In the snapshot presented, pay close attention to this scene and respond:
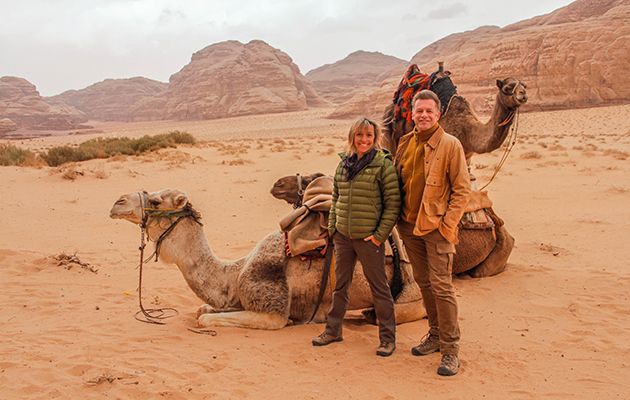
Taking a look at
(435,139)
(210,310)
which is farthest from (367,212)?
(210,310)

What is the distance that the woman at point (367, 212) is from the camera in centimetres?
446

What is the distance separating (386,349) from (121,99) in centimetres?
16531

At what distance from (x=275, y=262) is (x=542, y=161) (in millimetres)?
18173

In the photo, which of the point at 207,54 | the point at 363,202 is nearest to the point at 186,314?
the point at 363,202

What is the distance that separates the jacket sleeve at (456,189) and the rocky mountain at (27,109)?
9553 cm

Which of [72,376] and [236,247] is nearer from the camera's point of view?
[72,376]

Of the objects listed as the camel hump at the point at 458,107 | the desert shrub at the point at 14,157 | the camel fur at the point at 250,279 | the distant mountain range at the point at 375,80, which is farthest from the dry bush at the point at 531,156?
the distant mountain range at the point at 375,80

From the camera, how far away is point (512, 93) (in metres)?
5.68

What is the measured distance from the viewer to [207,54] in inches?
5295

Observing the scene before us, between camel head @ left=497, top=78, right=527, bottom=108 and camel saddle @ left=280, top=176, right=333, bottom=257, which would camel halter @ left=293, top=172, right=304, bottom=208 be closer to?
camel saddle @ left=280, top=176, right=333, bottom=257

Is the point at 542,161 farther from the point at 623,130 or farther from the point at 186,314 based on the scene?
the point at 623,130

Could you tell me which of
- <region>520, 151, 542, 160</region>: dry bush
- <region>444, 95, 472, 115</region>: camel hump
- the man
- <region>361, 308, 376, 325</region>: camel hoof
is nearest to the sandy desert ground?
<region>361, 308, 376, 325</region>: camel hoof

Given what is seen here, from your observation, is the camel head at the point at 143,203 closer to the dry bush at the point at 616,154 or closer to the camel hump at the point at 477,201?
the camel hump at the point at 477,201

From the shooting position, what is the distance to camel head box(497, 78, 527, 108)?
564 cm
